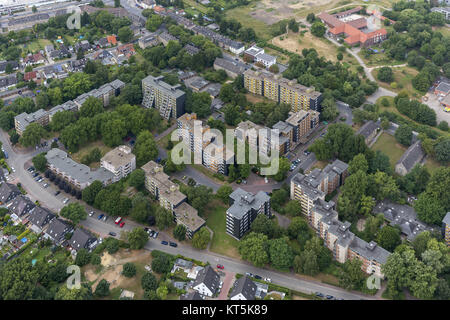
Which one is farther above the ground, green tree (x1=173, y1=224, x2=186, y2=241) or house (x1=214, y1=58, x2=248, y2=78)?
green tree (x1=173, y1=224, x2=186, y2=241)

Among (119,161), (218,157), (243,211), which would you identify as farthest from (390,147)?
(119,161)

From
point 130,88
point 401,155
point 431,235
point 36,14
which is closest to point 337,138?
point 401,155

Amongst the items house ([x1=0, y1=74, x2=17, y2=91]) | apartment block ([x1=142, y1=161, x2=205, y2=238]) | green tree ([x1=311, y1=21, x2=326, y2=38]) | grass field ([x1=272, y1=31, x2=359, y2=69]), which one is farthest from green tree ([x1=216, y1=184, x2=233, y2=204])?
green tree ([x1=311, y1=21, x2=326, y2=38])

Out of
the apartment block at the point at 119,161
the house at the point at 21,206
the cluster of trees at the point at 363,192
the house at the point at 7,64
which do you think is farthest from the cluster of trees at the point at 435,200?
the house at the point at 7,64

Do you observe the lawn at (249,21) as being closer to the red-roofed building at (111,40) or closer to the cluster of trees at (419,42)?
the cluster of trees at (419,42)

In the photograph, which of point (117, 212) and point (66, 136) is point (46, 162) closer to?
point (66, 136)

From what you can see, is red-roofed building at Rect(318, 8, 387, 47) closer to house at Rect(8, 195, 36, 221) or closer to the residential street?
the residential street
